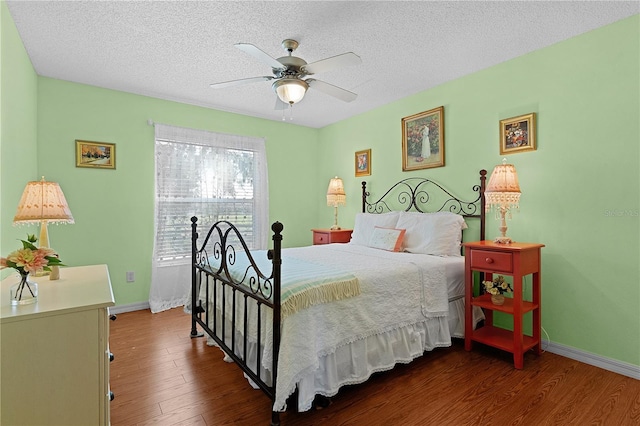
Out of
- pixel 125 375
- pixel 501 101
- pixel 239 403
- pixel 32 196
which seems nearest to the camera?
pixel 32 196

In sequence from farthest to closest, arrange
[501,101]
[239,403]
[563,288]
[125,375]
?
[501,101] < [563,288] < [125,375] < [239,403]

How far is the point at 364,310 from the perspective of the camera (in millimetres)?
2029

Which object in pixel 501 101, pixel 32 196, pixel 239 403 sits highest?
pixel 501 101

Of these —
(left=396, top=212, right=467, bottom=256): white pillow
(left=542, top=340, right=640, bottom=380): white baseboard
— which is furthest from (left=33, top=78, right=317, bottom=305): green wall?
(left=542, top=340, right=640, bottom=380): white baseboard

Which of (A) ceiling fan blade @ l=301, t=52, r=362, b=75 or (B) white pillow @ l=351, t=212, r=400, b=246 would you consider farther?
(B) white pillow @ l=351, t=212, r=400, b=246

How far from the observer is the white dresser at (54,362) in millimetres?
1172

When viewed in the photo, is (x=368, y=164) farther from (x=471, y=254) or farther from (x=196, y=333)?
(x=196, y=333)

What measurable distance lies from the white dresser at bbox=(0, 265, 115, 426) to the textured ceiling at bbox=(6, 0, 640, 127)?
6.21ft

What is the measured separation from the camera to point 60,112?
3.20 m

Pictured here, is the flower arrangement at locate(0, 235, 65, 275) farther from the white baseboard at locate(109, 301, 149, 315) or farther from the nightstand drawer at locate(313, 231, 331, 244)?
the nightstand drawer at locate(313, 231, 331, 244)

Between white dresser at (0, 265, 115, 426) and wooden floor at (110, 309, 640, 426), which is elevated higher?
white dresser at (0, 265, 115, 426)

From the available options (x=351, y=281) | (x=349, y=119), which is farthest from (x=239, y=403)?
(x=349, y=119)

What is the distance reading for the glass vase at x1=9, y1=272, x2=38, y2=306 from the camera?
4.33 ft

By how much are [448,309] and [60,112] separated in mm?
4093
